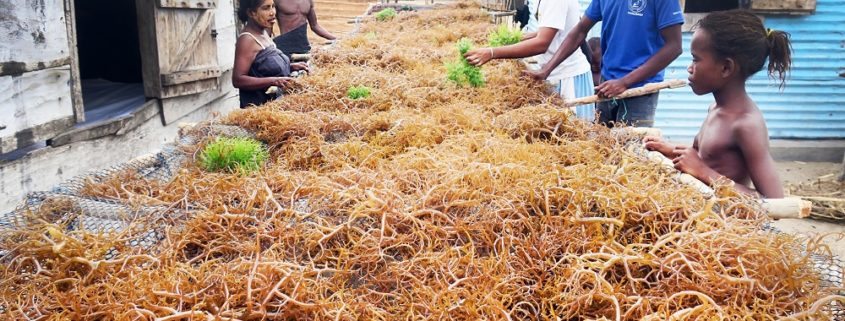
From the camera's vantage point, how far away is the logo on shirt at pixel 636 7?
4082 millimetres

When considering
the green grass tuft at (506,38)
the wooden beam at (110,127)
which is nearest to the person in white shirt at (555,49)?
the green grass tuft at (506,38)

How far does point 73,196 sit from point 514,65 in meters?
3.44

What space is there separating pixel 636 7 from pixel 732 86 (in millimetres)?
1495

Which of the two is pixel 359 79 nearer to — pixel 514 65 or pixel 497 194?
pixel 514 65

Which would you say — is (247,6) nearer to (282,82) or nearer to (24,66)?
(282,82)

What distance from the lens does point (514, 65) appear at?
16.2 feet

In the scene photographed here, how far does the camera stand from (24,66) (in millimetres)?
4293

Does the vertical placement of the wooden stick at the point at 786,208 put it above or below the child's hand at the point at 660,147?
below

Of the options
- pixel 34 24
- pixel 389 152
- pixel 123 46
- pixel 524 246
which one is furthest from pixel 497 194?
pixel 123 46

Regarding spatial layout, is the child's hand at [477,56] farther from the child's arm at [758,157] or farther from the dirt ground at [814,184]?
the dirt ground at [814,184]

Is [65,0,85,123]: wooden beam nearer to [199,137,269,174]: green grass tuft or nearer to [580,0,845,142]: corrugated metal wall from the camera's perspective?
[199,137,269,174]: green grass tuft

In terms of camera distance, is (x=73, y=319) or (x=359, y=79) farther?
(x=359, y=79)

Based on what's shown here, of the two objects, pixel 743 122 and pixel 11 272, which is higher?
pixel 743 122

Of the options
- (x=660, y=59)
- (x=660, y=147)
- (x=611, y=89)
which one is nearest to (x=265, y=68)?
(x=611, y=89)
